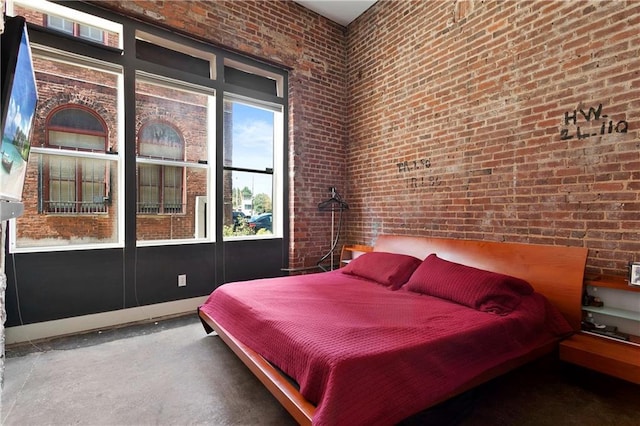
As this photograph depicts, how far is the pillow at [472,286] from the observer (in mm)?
2236

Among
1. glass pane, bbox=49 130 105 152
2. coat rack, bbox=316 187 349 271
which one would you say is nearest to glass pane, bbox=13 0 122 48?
glass pane, bbox=49 130 105 152

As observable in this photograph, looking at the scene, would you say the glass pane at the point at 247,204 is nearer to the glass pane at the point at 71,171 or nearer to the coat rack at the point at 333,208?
the coat rack at the point at 333,208

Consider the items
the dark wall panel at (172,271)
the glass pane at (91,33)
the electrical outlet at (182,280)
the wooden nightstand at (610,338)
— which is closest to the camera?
the wooden nightstand at (610,338)

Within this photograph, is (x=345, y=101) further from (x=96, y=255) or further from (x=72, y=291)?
(x=72, y=291)

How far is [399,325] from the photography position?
189 cm

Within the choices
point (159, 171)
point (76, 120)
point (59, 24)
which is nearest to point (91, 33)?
point (59, 24)

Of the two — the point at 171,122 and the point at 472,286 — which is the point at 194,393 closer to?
the point at 472,286

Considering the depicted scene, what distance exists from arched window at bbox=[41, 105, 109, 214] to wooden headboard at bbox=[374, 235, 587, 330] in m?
3.62

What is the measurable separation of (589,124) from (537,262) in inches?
45.0

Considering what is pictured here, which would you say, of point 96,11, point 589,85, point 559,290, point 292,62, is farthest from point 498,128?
point 96,11

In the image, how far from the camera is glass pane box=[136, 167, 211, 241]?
3.49m

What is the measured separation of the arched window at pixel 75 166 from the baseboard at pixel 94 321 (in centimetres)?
107

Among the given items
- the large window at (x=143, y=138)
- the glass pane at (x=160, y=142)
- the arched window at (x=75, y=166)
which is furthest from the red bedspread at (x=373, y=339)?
the glass pane at (x=160, y=142)

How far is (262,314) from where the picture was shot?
6.95 ft
